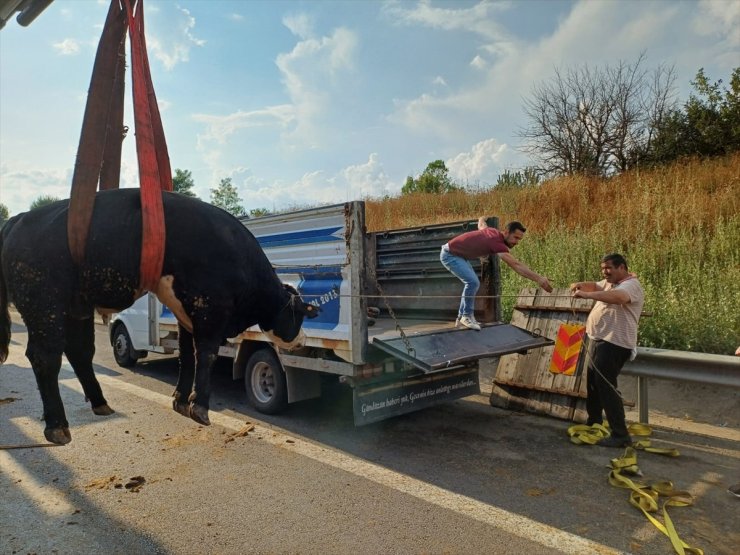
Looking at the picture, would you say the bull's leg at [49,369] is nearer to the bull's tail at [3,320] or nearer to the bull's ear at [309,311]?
the bull's tail at [3,320]

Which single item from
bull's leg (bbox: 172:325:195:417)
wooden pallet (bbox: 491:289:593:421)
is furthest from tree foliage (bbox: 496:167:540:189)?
bull's leg (bbox: 172:325:195:417)

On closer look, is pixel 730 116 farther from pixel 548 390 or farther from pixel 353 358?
pixel 353 358

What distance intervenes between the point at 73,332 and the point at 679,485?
181 inches

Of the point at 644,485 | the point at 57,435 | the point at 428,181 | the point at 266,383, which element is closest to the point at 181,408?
the point at 57,435

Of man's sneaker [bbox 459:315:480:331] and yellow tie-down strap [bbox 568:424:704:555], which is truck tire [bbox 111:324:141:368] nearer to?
man's sneaker [bbox 459:315:480:331]

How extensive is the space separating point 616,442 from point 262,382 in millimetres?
4052

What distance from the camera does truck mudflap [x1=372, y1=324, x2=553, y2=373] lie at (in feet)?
15.5

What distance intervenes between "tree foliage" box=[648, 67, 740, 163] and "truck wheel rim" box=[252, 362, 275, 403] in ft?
40.2

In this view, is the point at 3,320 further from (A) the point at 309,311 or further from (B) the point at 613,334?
(B) the point at 613,334

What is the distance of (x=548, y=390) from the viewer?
6266 mm

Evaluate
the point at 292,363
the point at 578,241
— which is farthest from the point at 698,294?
the point at 292,363

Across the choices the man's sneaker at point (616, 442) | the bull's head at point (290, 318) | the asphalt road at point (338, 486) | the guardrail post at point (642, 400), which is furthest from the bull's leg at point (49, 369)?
the guardrail post at point (642, 400)

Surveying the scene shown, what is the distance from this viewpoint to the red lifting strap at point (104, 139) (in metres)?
1.75

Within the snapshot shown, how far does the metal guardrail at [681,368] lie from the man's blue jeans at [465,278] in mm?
1838
